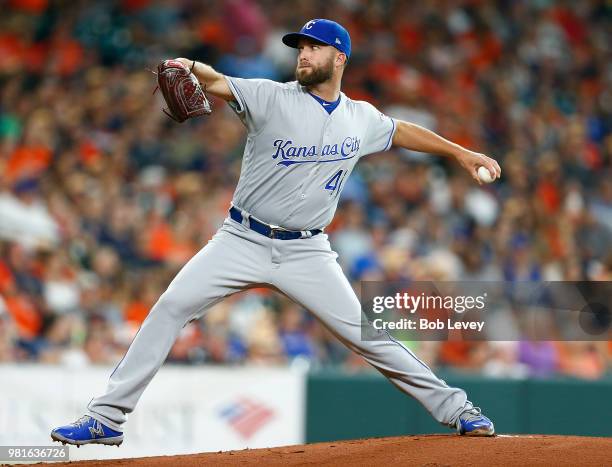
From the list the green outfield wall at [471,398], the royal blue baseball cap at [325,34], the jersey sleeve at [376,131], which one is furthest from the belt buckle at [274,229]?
the green outfield wall at [471,398]

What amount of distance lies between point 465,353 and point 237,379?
1.93 m

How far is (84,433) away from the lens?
14.2 ft

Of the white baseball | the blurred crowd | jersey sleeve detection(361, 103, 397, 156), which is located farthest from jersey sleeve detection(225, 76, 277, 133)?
the blurred crowd

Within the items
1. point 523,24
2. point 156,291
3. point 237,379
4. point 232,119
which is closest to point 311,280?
point 237,379

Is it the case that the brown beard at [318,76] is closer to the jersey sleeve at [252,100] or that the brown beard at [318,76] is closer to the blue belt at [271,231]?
the jersey sleeve at [252,100]

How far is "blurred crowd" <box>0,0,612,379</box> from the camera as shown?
26.1ft

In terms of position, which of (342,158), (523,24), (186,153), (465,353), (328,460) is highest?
(523,24)

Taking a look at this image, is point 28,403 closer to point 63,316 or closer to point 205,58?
point 63,316

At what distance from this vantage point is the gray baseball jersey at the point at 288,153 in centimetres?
450

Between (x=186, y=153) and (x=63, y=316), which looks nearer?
(x=63, y=316)

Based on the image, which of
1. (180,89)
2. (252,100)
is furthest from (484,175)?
(180,89)

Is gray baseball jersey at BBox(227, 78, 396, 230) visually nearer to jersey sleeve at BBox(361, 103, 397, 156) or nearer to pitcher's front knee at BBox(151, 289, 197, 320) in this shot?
jersey sleeve at BBox(361, 103, 397, 156)

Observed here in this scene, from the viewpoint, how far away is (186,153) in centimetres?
975

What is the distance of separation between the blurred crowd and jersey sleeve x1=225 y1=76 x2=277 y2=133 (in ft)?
10.9
